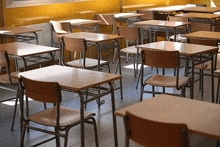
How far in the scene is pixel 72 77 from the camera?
3.19 m

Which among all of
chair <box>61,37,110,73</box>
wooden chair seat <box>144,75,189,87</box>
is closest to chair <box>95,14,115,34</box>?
chair <box>61,37,110,73</box>

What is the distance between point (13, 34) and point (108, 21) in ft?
9.10

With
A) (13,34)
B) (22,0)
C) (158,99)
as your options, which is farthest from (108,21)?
(158,99)

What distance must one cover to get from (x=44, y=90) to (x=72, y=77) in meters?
0.40

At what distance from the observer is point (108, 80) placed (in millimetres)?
3082

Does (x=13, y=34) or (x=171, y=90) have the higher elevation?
(x=13, y=34)

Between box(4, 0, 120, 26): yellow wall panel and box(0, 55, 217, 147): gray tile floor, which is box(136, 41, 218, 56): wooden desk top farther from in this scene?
box(4, 0, 120, 26): yellow wall panel

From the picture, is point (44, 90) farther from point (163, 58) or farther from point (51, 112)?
point (163, 58)

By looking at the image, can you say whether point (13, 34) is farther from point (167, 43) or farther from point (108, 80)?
point (108, 80)

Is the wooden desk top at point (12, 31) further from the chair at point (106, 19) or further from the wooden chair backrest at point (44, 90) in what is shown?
the wooden chair backrest at point (44, 90)

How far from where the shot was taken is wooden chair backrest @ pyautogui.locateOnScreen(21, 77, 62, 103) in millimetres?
2791

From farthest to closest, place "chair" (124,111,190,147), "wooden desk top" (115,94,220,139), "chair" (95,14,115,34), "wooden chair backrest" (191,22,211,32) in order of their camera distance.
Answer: "chair" (95,14,115,34) → "wooden chair backrest" (191,22,211,32) → "wooden desk top" (115,94,220,139) → "chair" (124,111,190,147)

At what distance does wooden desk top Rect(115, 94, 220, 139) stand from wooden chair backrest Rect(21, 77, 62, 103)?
65 cm


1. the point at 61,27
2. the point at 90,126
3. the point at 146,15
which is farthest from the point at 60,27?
the point at 90,126
